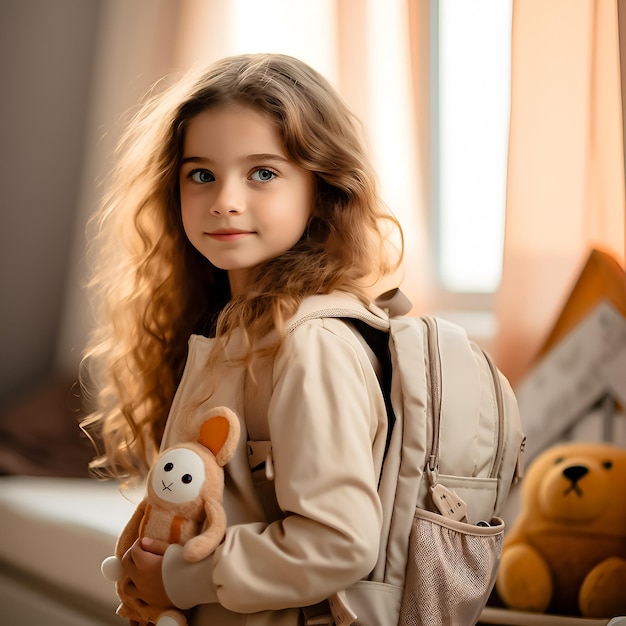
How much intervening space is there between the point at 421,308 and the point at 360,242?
603 mm

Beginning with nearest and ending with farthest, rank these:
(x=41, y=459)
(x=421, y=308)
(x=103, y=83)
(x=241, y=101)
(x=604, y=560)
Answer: (x=241, y=101) → (x=604, y=560) → (x=421, y=308) → (x=41, y=459) → (x=103, y=83)

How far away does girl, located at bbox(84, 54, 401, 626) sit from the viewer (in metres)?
0.82

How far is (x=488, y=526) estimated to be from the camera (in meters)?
0.91

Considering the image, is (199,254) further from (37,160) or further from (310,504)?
(37,160)

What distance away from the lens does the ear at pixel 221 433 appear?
854 mm

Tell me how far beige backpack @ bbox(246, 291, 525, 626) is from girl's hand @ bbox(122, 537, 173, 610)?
16 cm

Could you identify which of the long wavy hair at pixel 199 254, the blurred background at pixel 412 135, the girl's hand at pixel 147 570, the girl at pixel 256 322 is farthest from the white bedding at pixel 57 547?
the girl's hand at pixel 147 570

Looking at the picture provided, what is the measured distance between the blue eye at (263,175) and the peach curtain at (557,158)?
63 centimetres

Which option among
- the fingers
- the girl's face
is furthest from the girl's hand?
the girl's face

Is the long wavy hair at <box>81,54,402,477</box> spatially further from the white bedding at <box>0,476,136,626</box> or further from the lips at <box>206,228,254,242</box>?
the white bedding at <box>0,476,136,626</box>

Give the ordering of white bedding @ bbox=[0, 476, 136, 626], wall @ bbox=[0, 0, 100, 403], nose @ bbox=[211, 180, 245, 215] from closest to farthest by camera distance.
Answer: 1. nose @ bbox=[211, 180, 245, 215]
2. white bedding @ bbox=[0, 476, 136, 626]
3. wall @ bbox=[0, 0, 100, 403]

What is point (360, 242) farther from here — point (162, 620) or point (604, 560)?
point (604, 560)

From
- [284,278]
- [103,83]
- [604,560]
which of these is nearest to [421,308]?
[604,560]

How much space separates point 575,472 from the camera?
136 cm
